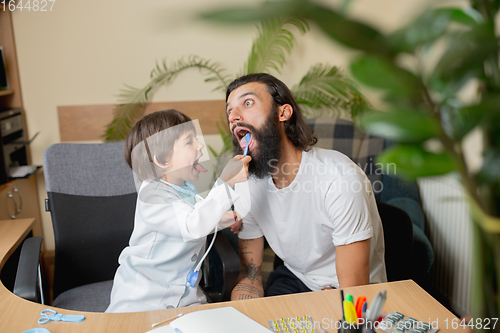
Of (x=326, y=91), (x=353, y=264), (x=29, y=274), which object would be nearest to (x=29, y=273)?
(x=29, y=274)

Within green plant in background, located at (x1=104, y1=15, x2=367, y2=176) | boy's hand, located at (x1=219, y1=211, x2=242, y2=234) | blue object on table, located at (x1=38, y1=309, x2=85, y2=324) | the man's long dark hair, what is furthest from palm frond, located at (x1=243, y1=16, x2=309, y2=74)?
blue object on table, located at (x1=38, y1=309, x2=85, y2=324)

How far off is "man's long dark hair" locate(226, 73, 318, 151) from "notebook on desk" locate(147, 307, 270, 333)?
79 centimetres

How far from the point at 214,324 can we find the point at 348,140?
1737 millimetres

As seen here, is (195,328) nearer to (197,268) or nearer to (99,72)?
(197,268)

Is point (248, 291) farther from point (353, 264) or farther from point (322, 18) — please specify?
point (322, 18)

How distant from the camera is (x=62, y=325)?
2.97ft

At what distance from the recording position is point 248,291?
4.62 feet

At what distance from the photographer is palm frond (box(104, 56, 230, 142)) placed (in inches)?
101

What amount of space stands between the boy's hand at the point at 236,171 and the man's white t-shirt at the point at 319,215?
0.13 m

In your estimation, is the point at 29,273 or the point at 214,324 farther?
the point at 29,273

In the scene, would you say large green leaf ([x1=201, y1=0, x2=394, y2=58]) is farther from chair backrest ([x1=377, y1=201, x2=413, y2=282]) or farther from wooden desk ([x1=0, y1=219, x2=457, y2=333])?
chair backrest ([x1=377, y1=201, x2=413, y2=282])

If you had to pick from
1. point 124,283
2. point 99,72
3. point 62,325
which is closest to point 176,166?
point 124,283

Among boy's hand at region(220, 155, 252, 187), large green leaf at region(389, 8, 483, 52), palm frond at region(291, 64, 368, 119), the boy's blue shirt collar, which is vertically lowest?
the boy's blue shirt collar

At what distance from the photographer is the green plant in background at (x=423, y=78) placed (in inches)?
10.4
